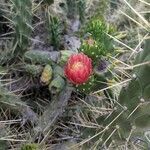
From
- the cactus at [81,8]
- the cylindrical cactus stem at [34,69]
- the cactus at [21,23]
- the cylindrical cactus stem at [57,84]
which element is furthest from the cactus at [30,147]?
the cactus at [81,8]

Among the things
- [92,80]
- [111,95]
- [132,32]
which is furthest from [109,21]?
[92,80]

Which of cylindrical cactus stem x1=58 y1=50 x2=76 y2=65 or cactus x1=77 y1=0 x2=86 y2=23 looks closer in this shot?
cylindrical cactus stem x1=58 y1=50 x2=76 y2=65

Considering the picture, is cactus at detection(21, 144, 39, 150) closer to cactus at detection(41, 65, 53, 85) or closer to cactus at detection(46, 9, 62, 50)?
cactus at detection(41, 65, 53, 85)

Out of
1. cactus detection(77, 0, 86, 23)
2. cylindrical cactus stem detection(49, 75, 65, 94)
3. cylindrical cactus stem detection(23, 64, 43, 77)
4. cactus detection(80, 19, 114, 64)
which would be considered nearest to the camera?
cactus detection(80, 19, 114, 64)

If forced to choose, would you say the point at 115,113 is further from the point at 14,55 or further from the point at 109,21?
the point at 109,21

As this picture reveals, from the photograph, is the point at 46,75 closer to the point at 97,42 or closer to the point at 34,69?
the point at 34,69

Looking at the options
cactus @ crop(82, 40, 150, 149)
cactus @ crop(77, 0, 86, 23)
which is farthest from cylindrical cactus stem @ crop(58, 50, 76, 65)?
cactus @ crop(77, 0, 86, 23)

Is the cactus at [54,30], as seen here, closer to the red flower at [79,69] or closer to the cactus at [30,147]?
the red flower at [79,69]
